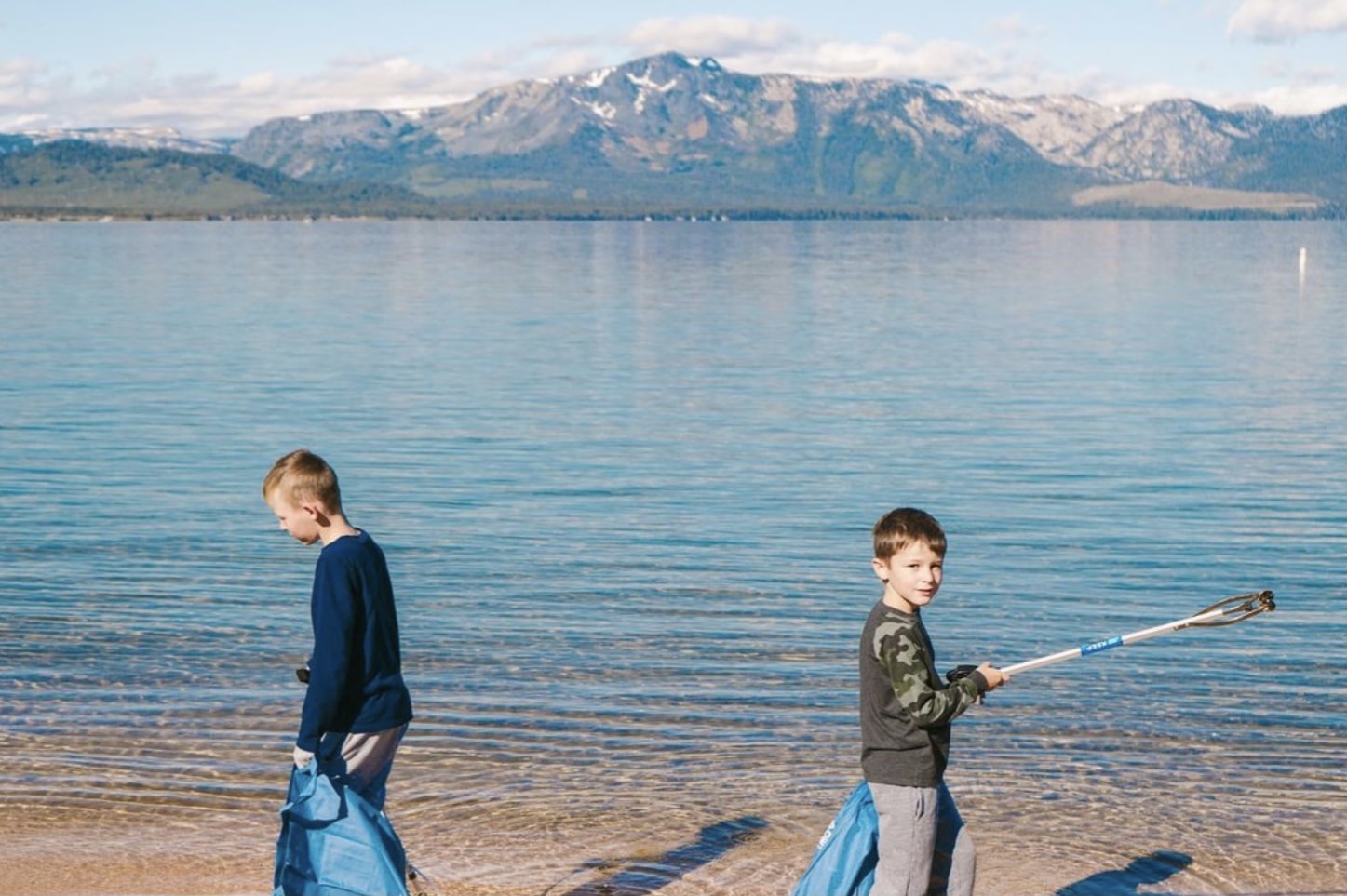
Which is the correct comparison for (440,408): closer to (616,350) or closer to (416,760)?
(616,350)

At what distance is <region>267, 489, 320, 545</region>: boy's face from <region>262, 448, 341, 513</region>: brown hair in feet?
0.07

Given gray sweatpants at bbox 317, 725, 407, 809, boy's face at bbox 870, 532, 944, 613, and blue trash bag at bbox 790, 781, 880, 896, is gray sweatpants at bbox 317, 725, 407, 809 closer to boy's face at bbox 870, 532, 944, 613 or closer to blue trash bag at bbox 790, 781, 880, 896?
blue trash bag at bbox 790, 781, 880, 896

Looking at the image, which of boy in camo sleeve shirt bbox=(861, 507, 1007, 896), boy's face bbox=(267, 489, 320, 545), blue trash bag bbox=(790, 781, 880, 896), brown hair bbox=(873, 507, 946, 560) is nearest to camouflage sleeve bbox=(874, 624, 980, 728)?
boy in camo sleeve shirt bbox=(861, 507, 1007, 896)

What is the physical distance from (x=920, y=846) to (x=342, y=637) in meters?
2.50

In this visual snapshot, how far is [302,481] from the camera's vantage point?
7.02m

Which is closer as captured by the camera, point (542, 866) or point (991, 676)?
point (991, 676)

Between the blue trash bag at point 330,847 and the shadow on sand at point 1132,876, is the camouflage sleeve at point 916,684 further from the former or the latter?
the shadow on sand at point 1132,876

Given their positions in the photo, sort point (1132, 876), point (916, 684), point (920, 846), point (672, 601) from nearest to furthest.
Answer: point (916, 684), point (920, 846), point (1132, 876), point (672, 601)

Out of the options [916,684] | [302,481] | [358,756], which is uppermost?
[302,481]

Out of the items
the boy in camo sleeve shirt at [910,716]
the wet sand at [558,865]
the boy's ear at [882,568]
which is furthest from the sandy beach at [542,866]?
the boy's ear at [882,568]

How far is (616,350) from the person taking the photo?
54625mm

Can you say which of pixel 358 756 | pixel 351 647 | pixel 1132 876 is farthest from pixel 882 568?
pixel 1132 876

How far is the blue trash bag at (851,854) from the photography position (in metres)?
6.80

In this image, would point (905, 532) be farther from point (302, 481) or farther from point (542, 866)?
point (542, 866)
